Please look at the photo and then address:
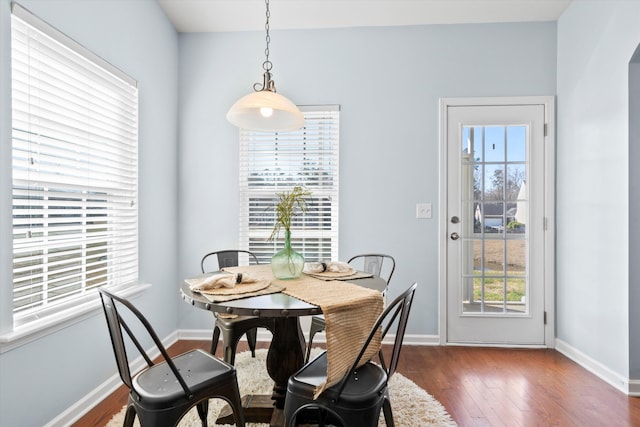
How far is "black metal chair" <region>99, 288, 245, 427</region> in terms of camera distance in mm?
1283

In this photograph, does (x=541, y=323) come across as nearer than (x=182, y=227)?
Yes

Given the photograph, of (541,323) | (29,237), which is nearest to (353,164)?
(541,323)

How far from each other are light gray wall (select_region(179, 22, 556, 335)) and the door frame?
2.2 inches

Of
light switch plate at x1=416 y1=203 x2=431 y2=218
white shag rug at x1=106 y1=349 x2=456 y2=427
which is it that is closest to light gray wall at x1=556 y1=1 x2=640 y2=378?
light switch plate at x1=416 y1=203 x2=431 y2=218

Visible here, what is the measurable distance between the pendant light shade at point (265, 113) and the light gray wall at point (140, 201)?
39.1 inches

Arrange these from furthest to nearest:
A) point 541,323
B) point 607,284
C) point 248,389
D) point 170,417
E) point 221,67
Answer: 1. point 221,67
2. point 541,323
3. point 607,284
4. point 248,389
5. point 170,417

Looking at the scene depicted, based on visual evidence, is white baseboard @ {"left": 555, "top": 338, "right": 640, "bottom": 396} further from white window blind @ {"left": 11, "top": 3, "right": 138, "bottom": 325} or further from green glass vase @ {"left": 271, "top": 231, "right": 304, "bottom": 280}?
white window blind @ {"left": 11, "top": 3, "right": 138, "bottom": 325}

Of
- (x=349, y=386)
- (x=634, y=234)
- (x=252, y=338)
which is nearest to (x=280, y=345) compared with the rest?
(x=349, y=386)

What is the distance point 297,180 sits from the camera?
3.21 metres

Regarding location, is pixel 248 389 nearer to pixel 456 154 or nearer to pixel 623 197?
pixel 456 154

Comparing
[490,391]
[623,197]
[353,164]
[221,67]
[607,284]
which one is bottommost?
[490,391]

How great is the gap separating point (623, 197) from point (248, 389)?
8.64ft

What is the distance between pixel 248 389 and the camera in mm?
2225

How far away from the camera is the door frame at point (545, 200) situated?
302 cm
